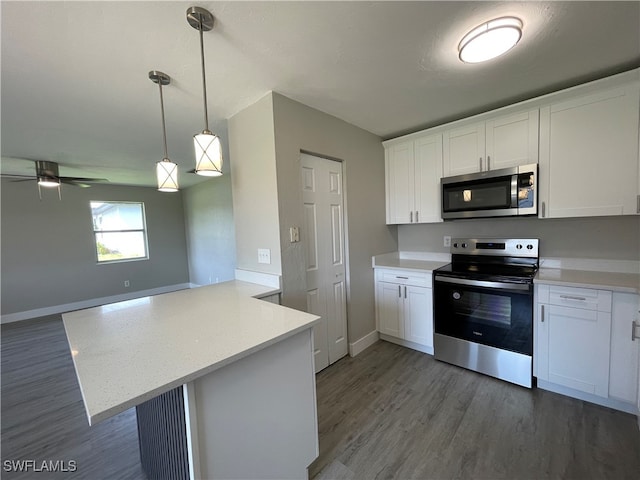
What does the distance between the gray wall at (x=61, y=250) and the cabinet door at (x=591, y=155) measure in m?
6.88

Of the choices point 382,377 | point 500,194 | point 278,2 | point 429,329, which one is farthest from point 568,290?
point 278,2

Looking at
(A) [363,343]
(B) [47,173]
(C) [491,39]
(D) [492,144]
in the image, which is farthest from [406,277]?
(B) [47,173]

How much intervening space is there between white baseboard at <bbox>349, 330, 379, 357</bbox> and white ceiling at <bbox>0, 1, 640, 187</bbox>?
233cm

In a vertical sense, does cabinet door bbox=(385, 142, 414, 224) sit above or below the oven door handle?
above

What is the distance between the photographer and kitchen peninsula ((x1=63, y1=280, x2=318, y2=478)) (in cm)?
89

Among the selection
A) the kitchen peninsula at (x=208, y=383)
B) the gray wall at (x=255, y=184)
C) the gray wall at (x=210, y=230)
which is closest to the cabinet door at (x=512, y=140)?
the gray wall at (x=255, y=184)

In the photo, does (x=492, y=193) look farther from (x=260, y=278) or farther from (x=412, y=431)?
(x=260, y=278)

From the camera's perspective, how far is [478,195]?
242 centimetres

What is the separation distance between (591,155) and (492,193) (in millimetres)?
667

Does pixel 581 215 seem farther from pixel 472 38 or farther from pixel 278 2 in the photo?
pixel 278 2

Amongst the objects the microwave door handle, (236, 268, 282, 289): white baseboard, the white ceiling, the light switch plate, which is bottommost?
the microwave door handle

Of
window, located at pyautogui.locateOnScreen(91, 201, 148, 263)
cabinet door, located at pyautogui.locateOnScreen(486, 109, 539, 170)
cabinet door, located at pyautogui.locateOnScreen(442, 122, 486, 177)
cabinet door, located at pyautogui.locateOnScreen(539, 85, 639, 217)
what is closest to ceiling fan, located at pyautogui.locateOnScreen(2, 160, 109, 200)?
window, located at pyautogui.locateOnScreen(91, 201, 148, 263)

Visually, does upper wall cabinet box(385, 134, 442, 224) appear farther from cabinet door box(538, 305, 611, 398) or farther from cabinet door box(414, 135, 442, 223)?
cabinet door box(538, 305, 611, 398)

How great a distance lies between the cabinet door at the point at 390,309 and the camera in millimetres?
2791
